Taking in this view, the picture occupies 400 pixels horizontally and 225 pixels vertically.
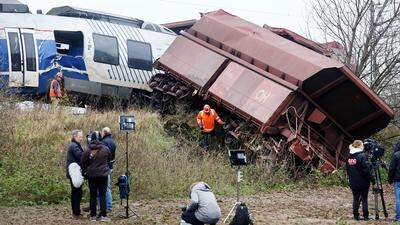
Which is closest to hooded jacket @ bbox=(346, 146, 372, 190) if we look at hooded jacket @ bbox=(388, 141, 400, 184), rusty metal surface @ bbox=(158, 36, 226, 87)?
hooded jacket @ bbox=(388, 141, 400, 184)

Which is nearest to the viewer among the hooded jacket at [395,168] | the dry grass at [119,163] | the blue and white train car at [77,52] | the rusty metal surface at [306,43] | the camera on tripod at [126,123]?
the hooded jacket at [395,168]

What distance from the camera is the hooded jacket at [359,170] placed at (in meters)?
11.5

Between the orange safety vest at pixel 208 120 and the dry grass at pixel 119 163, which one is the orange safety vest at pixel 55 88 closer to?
the dry grass at pixel 119 163

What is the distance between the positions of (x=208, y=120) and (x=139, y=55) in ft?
16.4

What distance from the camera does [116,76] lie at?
21.1 metres

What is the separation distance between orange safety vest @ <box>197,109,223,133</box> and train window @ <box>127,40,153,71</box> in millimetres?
4548

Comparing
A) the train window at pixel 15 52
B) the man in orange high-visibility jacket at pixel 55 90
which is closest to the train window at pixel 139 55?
the man in orange high-visibility jacket at pixel 55 90

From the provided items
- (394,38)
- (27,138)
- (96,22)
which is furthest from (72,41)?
(394,38)

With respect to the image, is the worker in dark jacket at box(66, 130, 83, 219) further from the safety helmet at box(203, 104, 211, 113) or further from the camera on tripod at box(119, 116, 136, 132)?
the safety helmet at box(203, 104, 211, 113)

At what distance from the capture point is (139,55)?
2197 cm

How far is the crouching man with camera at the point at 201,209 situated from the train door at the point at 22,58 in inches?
426

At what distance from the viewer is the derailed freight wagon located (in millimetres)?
16812

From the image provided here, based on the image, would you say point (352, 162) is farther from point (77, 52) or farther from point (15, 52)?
point (77, 52)

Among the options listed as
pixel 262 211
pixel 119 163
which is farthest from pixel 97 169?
pixel 119 163
